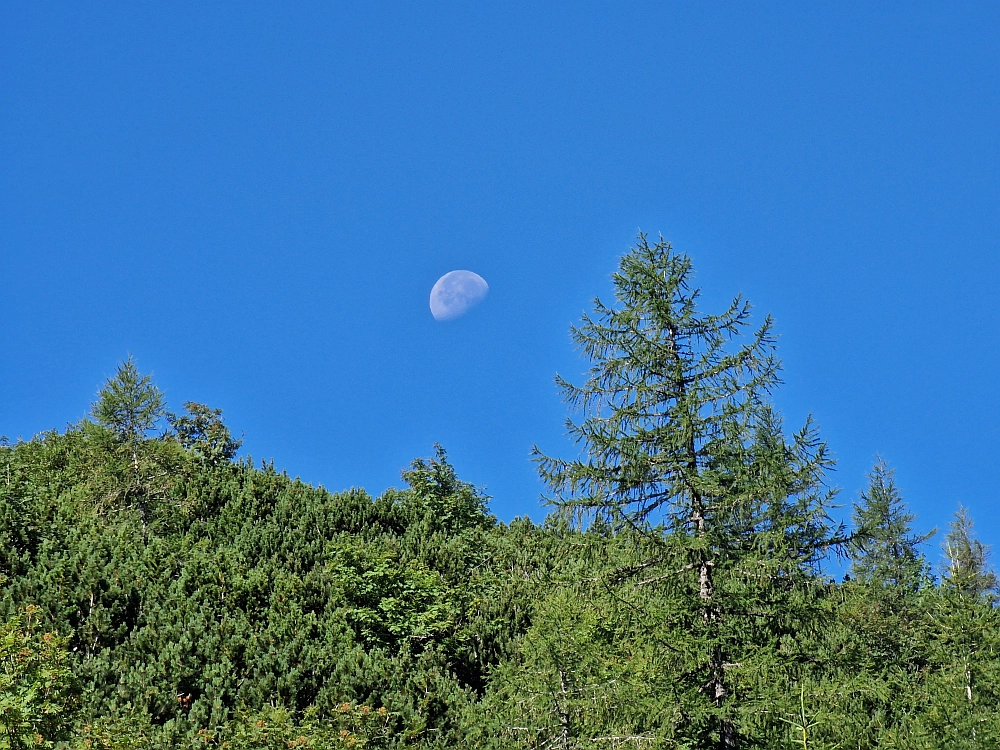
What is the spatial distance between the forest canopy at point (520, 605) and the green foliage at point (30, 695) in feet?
0.15

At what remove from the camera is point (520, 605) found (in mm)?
→ 20516

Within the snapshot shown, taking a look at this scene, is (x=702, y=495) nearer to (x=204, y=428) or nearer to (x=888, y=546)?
(x=888, y=546)

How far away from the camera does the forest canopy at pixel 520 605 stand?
34.0ft

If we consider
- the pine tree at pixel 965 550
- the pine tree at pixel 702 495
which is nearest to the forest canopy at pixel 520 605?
the pine tree at pixel 702 495

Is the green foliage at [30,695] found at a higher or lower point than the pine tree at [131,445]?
lower

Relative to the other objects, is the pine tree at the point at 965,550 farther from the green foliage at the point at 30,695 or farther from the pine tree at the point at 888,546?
the green foliage at the point at 30,695

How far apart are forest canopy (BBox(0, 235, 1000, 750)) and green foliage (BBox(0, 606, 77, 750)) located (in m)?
0.04

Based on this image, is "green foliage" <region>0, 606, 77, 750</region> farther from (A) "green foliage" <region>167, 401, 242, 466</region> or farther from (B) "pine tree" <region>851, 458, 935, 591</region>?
(A) "green foliage" <region>167, 401, 242, 466</region>

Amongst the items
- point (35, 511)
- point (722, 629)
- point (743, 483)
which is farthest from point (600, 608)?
point (35, 511)

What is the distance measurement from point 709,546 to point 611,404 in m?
2.24

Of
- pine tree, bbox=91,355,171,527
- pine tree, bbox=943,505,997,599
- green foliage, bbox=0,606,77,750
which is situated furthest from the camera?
pine tree, bbox=943,505,997,599

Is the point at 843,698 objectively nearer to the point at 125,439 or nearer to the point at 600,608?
the point at 600,608

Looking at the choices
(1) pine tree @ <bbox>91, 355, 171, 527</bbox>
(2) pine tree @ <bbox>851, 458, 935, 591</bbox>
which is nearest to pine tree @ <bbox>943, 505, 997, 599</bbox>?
(2) pine tree @ <bbox>851, 458, 935, 591</bbox>

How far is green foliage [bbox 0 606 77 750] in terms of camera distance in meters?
9.82
